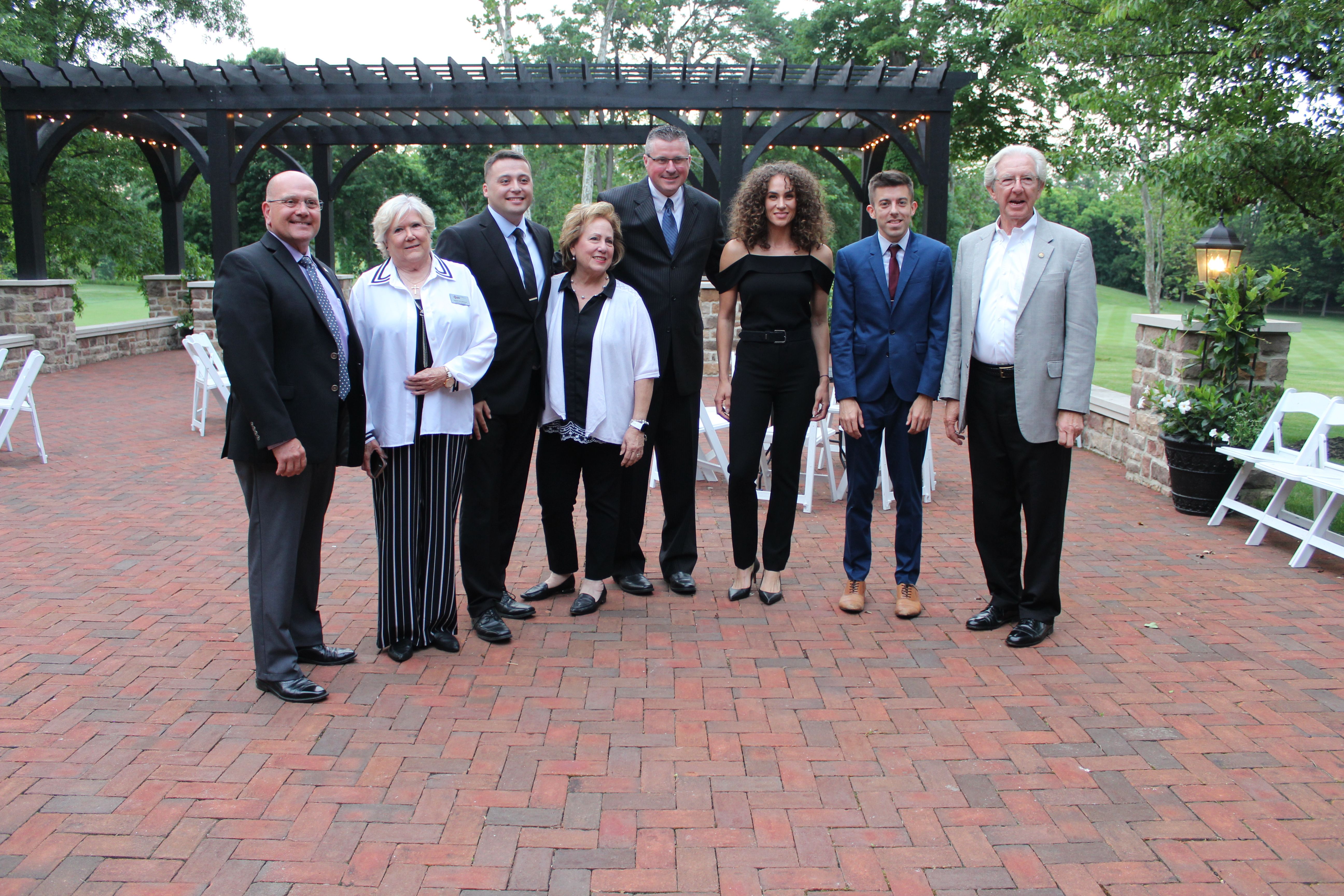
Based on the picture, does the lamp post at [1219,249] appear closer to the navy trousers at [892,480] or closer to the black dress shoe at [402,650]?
the navy trousers at [892,480]

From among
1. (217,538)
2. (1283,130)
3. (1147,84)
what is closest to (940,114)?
(1147,84)

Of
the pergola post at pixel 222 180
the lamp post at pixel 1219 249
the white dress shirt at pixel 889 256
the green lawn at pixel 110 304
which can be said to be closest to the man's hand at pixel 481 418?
the white dress shirt at pixel 889 256

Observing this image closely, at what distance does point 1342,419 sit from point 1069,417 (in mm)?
2464

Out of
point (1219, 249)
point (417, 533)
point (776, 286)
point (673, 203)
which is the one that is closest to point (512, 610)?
point (417, 533)

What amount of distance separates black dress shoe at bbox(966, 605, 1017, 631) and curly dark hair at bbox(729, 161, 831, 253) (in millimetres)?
1629

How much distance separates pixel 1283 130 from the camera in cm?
687

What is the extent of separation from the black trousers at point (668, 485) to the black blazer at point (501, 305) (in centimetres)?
60

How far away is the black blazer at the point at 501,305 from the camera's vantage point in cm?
371

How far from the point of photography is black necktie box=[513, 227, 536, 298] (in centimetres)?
380

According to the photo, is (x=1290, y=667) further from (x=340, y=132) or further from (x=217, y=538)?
(x=340, y=132)

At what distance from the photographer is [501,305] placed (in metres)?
3.75

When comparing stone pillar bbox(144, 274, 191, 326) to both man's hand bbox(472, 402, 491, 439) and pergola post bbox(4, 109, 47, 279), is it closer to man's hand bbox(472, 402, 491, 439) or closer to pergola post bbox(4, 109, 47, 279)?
pergola post bbox(4, 109, 47, 279)

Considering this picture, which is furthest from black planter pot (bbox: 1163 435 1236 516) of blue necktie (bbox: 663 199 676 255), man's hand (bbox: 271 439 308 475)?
man's hand (bbox: 271 439 308 475)

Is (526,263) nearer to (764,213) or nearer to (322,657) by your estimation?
(764,213)
